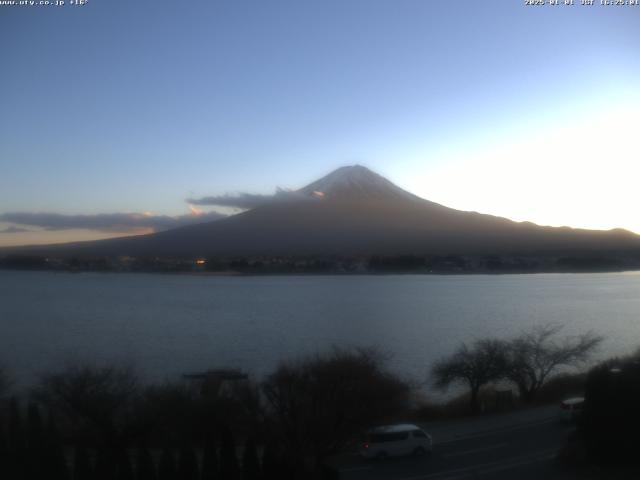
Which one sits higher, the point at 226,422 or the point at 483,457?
the point at 226,422

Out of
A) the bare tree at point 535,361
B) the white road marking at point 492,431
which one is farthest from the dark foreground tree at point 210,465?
the bare tree at point 535,361

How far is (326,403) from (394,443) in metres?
0.72

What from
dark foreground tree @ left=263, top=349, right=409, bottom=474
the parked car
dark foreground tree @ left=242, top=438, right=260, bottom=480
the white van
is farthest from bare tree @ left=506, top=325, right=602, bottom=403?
dark foreground tree @ left=242, top=438, right=260, bottom=480

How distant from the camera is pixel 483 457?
17.1ft

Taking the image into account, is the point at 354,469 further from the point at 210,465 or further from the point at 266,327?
the point at 266,327

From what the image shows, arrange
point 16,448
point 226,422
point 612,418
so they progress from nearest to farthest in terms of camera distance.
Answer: point 16,448, point 612,418, point 226,422

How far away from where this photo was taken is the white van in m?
5.24

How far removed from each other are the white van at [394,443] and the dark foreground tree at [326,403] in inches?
8.4

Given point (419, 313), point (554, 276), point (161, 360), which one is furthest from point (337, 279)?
point (161, 360)

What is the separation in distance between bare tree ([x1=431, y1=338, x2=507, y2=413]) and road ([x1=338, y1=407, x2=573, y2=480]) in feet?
5.71

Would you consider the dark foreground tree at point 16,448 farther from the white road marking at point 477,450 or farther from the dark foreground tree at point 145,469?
the white road marking at point 477,450

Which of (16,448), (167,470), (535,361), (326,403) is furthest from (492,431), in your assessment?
(16,448)

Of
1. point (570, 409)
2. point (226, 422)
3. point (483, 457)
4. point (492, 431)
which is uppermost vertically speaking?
point (226, 422)

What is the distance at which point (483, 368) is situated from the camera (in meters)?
8.62
